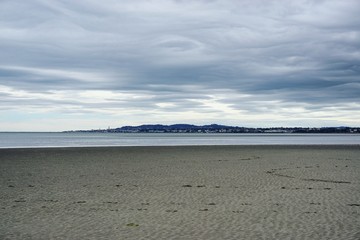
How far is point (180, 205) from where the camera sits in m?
13.1

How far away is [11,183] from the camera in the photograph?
18.2m

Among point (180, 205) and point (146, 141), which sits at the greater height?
point (146, 141)

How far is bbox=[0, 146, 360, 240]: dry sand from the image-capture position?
978 cm

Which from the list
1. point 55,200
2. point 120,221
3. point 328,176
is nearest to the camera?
point 120,221

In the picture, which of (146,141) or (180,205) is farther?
(146,141)

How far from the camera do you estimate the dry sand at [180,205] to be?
978cm

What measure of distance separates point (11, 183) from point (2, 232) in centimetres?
908

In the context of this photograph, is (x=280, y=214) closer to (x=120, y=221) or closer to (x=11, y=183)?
(x=120, y=221)

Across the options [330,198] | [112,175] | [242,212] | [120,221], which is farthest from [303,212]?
[112,175]

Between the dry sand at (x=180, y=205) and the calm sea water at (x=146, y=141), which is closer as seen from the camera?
the dry sand at (x=180, y=205)

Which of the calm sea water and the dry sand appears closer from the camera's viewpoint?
the dry sand

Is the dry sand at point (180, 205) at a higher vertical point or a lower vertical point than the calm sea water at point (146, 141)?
lower

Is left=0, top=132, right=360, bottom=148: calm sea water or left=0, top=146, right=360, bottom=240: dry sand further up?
left=0, top=132, right=360, bottom=148: calm sea water

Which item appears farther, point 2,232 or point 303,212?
point 303,212
